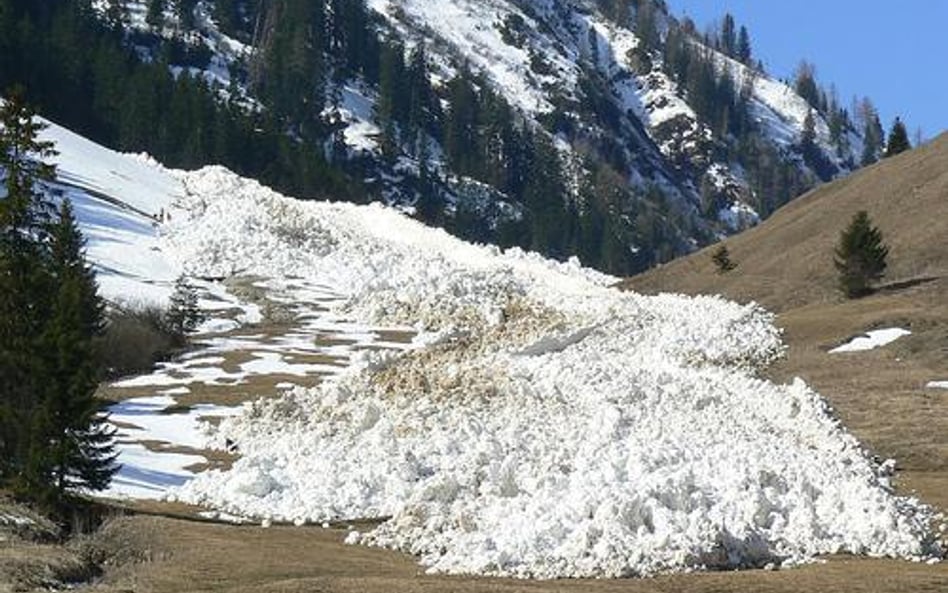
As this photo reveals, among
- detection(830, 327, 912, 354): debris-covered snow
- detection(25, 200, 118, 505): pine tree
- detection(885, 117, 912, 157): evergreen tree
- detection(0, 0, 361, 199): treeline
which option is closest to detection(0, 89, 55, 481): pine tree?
detection(25, 200, 118, 505): pine tree

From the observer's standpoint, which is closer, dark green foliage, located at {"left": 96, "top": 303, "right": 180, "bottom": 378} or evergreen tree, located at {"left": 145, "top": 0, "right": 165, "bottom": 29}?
dark green foliage, located at {"left": 96, "top": 303, "right": 180, "bottom": 378}

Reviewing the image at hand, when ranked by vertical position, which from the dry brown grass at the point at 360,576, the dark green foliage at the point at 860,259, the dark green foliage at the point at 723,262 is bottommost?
the dry brown grass at the point at 360,576

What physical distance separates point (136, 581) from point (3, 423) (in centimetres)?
956

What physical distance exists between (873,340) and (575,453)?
64.4ft

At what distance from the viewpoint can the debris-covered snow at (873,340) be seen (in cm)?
4378

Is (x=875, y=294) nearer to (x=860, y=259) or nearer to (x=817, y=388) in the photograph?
(x=860, y=259)

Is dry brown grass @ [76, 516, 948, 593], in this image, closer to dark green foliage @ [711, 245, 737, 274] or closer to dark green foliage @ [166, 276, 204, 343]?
dark green foliage @ [166, 276, 204, 343]

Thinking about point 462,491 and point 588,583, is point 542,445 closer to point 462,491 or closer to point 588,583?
point 462,491

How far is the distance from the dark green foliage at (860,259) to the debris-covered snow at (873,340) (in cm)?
876

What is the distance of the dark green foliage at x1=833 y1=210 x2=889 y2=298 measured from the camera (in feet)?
175

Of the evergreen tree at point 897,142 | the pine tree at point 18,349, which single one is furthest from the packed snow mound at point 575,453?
the evergreen tree at point 897,142

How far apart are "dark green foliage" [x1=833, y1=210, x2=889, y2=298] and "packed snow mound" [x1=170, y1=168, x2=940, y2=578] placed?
3.91 m

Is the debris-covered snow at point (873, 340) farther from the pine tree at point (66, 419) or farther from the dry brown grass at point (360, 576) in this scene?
the pine tree at point (66, 419)

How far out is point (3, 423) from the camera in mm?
27578
